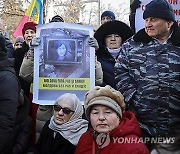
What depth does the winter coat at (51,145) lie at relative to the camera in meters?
3.74

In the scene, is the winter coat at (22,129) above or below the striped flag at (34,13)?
below

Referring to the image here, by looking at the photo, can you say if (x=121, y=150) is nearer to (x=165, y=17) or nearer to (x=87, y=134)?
(x=87, y=134)

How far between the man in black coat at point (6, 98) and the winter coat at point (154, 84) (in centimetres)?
95

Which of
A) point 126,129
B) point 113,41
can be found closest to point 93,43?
point 113,41

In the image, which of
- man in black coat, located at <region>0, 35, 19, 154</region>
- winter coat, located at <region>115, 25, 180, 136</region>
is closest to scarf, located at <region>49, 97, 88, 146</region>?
man in black coat, located at <region>0, 35, 19, 154</region>

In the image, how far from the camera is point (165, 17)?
3.42m

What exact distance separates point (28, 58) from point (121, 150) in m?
1.71

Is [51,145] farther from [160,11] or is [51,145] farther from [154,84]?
[160,11]

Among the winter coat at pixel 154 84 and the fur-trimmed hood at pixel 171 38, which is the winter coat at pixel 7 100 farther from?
the fur-trimmed hood at pixel 171 38

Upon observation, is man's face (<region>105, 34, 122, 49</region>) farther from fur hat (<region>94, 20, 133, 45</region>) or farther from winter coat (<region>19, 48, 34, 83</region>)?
winter coat (<region>19, 48, 34, 83</region>)

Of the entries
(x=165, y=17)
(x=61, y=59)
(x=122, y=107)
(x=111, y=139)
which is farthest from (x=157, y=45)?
(x=61, y=59)

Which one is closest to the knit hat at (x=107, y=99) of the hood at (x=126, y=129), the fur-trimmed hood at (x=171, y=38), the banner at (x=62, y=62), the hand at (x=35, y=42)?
the hood at (x=126, y=129)

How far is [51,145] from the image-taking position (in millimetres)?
3793

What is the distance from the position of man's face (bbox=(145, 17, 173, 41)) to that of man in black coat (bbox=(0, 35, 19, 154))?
1.27m
